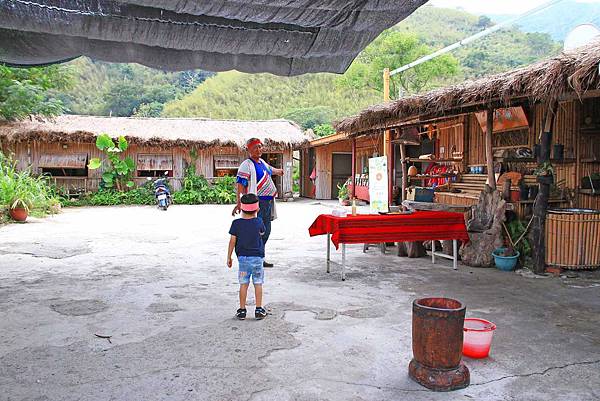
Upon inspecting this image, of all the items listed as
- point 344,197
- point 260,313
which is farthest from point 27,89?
point 260,313

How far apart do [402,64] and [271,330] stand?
27808mm

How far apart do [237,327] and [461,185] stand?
7.66m

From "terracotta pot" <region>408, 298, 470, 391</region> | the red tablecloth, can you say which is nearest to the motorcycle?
the red tablecloth

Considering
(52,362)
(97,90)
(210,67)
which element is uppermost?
(97,90)

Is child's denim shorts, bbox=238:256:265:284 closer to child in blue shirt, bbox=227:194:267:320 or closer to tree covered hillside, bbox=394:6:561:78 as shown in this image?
child in blue shirt, bbox=227:194:267:320

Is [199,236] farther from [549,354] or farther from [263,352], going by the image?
[549,354]

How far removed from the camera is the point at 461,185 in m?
10.7

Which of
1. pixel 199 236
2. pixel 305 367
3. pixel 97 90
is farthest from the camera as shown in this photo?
pixel 97 90

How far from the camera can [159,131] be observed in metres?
21.2

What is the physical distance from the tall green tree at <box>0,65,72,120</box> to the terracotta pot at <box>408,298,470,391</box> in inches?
608

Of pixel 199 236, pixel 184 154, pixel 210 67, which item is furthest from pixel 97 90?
pixel 210 67

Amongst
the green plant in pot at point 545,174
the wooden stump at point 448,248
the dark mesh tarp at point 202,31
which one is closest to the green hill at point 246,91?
the wooden stump at point 448,248

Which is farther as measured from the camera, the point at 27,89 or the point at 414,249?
the point at 27,89

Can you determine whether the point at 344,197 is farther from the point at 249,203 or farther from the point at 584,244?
the point at 249,203
